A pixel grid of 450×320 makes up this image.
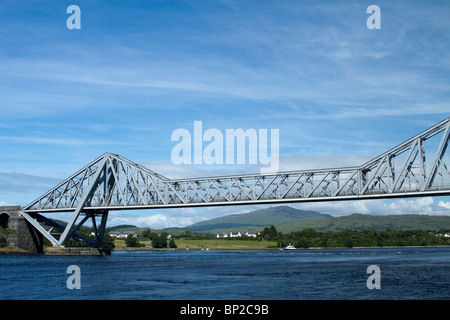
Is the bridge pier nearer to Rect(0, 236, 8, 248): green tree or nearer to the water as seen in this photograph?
Rect(0, 236, 8, 248): green tree

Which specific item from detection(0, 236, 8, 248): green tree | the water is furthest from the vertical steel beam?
the water

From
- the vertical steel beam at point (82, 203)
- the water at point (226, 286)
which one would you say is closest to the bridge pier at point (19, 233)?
the vertical steel beam at point (82, 203)

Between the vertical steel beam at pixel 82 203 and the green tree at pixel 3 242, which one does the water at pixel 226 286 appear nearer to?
the vertical steel beam at pixel 82 203

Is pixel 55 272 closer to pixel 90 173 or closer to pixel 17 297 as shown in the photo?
pixel 17 297

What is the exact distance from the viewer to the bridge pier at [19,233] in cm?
11281

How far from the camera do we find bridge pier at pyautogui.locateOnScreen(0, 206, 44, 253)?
113 m

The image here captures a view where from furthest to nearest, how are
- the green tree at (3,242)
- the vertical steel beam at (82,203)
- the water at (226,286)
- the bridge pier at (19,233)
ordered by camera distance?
1. the bridge pier at (19,233)
2. the green tree at (3,242)
3. the vertical steel beam at (82,203)
4. the water at (226,286)

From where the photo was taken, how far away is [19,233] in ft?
370

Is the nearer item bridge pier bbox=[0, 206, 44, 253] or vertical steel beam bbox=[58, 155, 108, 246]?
vertical steel beam bbox=[58, 155, 108, 246]

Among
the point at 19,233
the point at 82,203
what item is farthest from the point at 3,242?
the point at 82,203

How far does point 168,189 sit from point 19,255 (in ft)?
114

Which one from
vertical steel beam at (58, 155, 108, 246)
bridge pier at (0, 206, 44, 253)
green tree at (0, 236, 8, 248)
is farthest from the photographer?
bridge pier at (0, 206, 44, 253)

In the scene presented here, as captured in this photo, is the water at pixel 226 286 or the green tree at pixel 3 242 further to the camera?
the green tree at pixel 3 242
